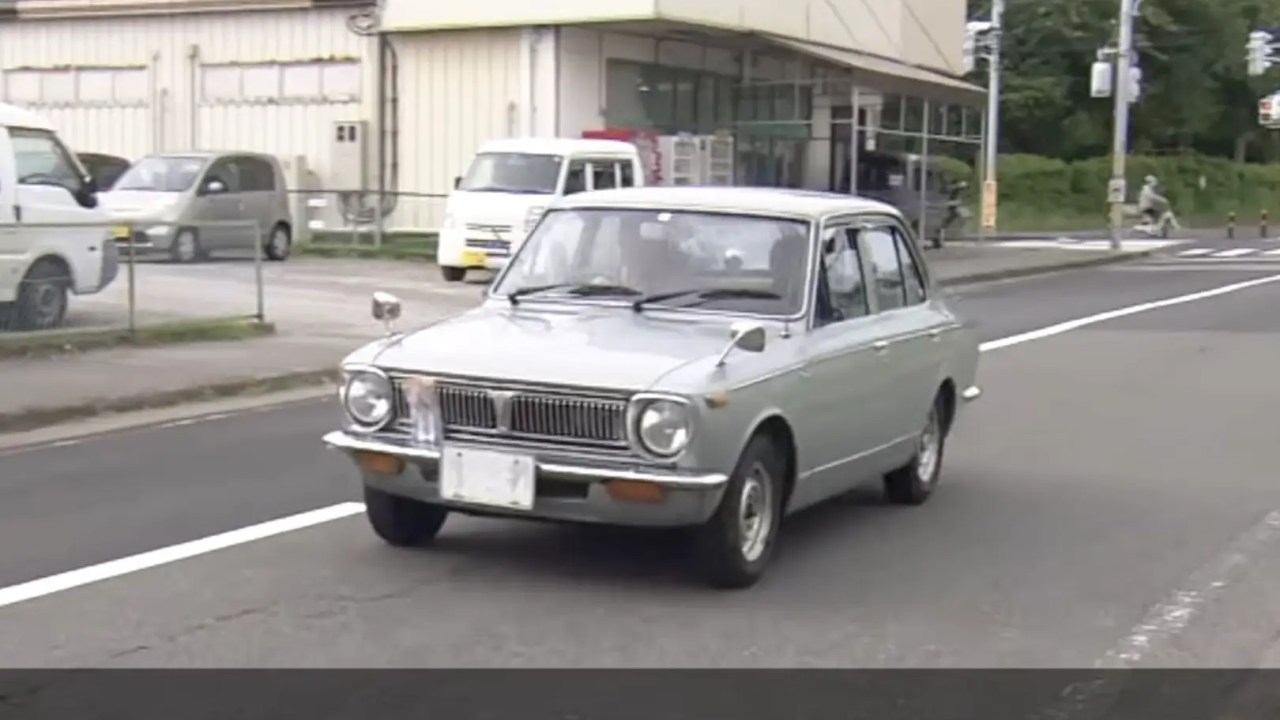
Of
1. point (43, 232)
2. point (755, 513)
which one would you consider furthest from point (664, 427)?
point (43, 232)

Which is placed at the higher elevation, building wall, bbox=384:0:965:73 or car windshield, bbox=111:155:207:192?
building wall, bbox=384:0:965:73

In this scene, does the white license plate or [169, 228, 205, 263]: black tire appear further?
[169, 228, 205, 263]: black tire

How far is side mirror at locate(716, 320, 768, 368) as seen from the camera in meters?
7.81

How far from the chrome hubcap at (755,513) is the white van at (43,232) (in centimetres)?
972

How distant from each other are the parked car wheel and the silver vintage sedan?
2038 cm

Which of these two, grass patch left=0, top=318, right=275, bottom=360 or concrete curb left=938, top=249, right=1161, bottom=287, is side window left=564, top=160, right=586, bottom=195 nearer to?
concrete curb left=938, top=249, right=1161, bottom=287

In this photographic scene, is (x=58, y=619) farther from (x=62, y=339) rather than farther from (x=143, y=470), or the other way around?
(x=62, y=339)

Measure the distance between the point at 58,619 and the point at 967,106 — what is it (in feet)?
118

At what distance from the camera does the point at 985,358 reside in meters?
18.6

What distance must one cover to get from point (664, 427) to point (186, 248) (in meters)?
17.7

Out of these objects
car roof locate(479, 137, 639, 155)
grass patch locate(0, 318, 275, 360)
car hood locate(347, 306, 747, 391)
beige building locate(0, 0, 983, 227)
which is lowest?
grass patch locate(0, 318, 275, 360)

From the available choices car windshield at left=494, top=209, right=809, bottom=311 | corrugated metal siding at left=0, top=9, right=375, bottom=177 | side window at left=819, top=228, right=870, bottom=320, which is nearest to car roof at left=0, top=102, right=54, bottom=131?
car windshield at left=494, top=209, right=809, bottom=311

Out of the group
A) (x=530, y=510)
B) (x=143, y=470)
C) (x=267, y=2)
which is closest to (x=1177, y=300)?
(x=267, y=2)

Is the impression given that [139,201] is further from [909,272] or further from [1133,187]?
[1133,187]
